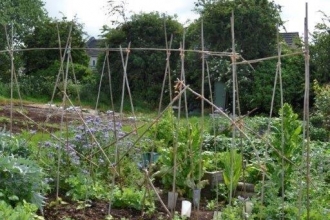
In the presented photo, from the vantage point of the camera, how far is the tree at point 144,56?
20922 millimetres

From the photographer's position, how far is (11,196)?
416cm

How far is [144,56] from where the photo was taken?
21141mm

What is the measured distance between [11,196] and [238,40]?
15515 millimetres

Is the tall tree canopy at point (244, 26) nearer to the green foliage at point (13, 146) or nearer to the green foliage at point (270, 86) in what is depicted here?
the green foliage at point (270, 86)

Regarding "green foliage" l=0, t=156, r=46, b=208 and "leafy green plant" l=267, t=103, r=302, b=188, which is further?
"leafy green plant" l=267, t=103, r=302, b=188

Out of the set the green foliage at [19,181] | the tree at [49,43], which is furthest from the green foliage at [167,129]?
the tree at [49,43]

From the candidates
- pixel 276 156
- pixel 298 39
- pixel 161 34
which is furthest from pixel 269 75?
pixel 276 156

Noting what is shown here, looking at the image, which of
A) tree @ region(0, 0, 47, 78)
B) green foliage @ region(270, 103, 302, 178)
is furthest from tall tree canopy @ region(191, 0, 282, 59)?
green foliage @ region(270, 103, 302, 178)

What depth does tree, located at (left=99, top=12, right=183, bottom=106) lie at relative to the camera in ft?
68.6

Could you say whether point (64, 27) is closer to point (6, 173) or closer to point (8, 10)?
point (8, 10)

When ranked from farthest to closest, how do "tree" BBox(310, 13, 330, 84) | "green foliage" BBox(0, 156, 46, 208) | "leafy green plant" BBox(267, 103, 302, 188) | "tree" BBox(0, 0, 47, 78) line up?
1. "tree" BBox(0, 0, 47, 78)
2. "tree" BBox(310, 13, 330, 84)
3. "leafy green plant" BBox(267, 103, 302, 188)
4. "green foliage" BBox(0, 156, 46, 208)

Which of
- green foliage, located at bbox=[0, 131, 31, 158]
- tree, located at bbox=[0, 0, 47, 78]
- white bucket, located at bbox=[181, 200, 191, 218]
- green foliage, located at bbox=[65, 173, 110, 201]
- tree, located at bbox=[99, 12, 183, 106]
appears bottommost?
white bucket, located at bbox=[181, 200, 191, 218]

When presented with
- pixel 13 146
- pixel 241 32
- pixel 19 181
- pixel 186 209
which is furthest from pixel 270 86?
pixel 19 181

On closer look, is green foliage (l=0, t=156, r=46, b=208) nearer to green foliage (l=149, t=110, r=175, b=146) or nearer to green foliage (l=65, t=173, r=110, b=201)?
green foliage (l=65, t=173, r=110, b=201)
